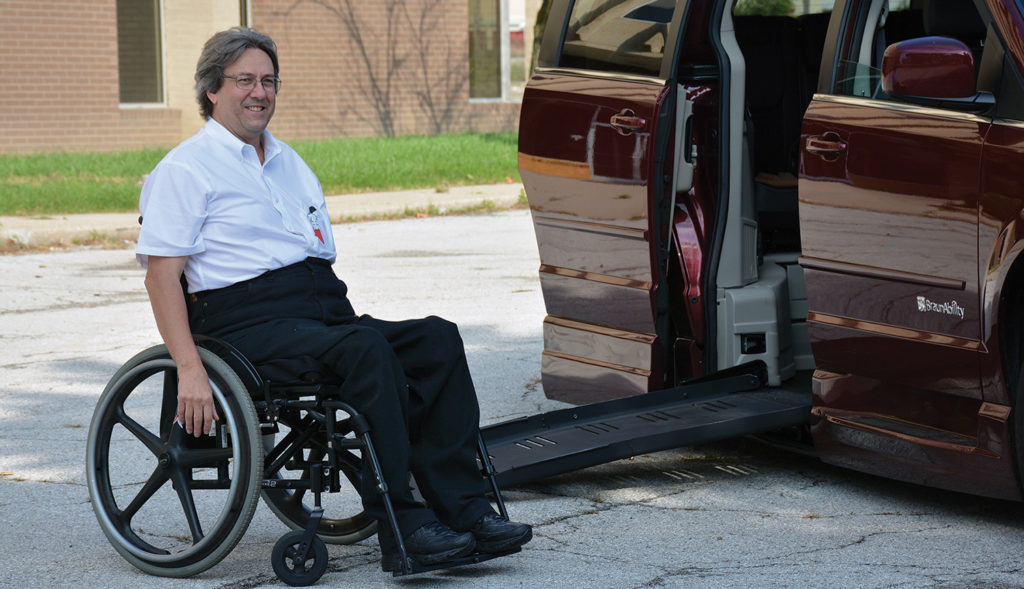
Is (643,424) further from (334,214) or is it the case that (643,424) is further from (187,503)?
(334,214)

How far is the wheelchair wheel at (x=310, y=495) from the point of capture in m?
4.36

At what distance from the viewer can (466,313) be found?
932 centimetres

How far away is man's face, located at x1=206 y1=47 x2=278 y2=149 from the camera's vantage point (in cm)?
449

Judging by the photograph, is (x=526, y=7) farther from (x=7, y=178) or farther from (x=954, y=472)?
(x=954, y=472)

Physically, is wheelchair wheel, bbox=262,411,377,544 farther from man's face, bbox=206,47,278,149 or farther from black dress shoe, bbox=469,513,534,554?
man's face, bbox=206,47,278,149

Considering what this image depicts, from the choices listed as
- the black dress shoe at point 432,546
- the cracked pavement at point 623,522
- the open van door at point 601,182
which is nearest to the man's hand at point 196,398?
the cracked pavement at point 623,522

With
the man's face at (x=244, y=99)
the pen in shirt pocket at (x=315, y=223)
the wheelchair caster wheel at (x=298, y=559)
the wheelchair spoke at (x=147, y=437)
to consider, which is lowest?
the wheelchair caster wheel at (x=298, y=559)

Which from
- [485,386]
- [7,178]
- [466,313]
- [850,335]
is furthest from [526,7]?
[850,335]

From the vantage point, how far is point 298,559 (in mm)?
4230

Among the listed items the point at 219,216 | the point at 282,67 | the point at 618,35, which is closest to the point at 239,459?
the point at 219,216

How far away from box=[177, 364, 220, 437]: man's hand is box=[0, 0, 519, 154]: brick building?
51.5ft

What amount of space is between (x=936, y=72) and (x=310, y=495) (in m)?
2.57

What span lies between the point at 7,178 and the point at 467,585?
13.3 m

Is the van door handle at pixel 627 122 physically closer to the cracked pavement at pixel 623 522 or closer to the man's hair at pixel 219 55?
the cracked pavement at pixel 623 522
